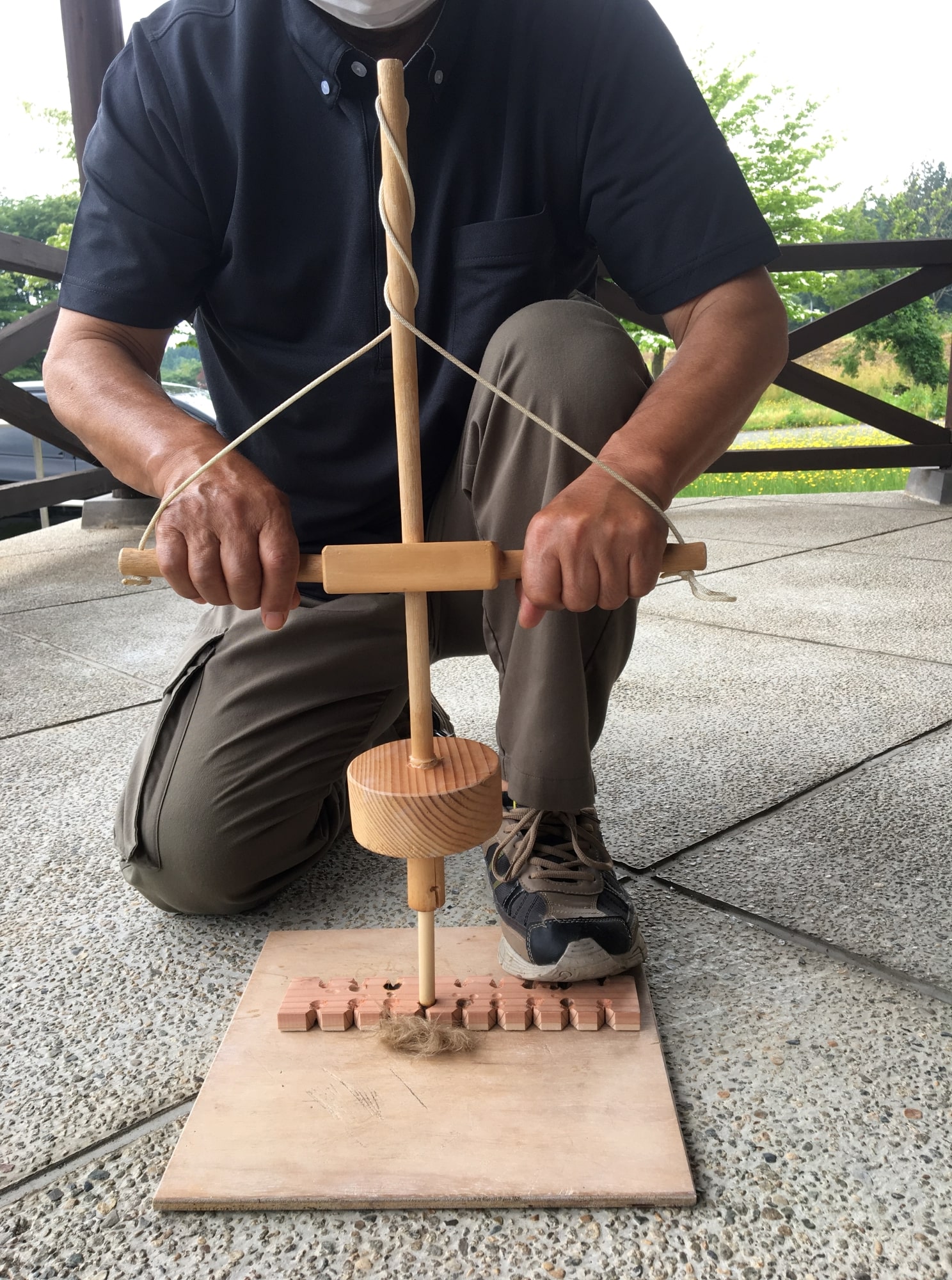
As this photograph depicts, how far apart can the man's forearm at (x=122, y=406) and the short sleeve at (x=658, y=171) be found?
0.62 m

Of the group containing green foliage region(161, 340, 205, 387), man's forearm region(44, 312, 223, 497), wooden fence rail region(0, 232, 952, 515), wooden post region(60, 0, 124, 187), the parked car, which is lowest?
green foliage region(161, 340, 205, 387)

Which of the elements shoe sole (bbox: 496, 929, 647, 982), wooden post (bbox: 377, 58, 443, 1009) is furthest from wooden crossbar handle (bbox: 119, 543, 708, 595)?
shoe sole (bbox: 496, 929, 647, 982)

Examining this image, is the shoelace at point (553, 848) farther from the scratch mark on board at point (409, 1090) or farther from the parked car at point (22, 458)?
the parked car at point (22, 458)

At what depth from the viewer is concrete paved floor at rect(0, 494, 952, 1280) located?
84 cm

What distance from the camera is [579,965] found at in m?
1.15

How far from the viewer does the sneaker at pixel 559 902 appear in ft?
3.80

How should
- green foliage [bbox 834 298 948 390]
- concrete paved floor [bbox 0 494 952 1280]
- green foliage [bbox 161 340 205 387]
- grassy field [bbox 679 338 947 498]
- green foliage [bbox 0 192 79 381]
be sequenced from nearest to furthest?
concrete paved floor [bbox 0 494 952 1280] → grassy field [bbox 679 338 947 498] → green foliage [bbox 834 298 948 390] → green foliage [bbox 0 192 79 381] → green foliage [bbox 161 340 205 387]

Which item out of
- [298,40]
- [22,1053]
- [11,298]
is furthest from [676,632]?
[11,298]

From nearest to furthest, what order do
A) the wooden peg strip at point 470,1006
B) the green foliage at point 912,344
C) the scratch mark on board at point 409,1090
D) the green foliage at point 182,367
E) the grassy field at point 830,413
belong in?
the scratch mark on board at point 409,1090 → the wooden peg strip at point 470,1006 → the grassy field at point 830,413 → the green foliage at point 912,344 → the green foliage at point 182,367

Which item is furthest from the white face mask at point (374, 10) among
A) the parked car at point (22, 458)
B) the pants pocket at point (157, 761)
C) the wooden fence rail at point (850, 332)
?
the parked car at point (22, 458)

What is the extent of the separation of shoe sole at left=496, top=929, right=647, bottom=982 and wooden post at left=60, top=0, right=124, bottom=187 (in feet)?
13.8

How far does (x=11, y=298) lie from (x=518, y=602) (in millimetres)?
28933

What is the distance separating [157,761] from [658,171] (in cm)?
105

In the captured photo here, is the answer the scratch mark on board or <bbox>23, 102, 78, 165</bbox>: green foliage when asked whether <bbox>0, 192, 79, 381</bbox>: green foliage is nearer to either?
<bbox>23, 102, 78, 165</bbox>: green foliage
